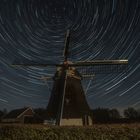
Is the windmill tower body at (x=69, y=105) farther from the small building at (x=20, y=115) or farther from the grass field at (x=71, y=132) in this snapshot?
the small building at (x=20, y=115)

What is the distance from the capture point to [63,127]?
14938mm

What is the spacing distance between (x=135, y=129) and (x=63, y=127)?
3459 mm

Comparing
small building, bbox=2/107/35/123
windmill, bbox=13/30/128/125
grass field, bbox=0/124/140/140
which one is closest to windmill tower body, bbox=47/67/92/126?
windmill, bbox=13/30/128/125

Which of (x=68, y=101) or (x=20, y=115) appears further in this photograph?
(x=20, y=115)

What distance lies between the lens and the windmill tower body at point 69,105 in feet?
94.6

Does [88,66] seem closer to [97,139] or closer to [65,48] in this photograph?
[65,48]

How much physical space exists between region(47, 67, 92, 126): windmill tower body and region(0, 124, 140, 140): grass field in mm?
12508

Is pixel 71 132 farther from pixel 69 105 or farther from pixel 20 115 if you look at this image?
pixel 20 115

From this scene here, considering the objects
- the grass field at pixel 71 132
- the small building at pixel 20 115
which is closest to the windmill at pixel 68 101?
the grass field at pixel 71 132

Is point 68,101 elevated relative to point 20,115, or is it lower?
lower

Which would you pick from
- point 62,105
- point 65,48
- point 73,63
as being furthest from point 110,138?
point 65,48

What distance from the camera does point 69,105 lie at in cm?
2939

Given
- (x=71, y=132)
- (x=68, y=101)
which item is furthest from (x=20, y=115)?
(x=71, y=132)

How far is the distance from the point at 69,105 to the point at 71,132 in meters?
14.6
